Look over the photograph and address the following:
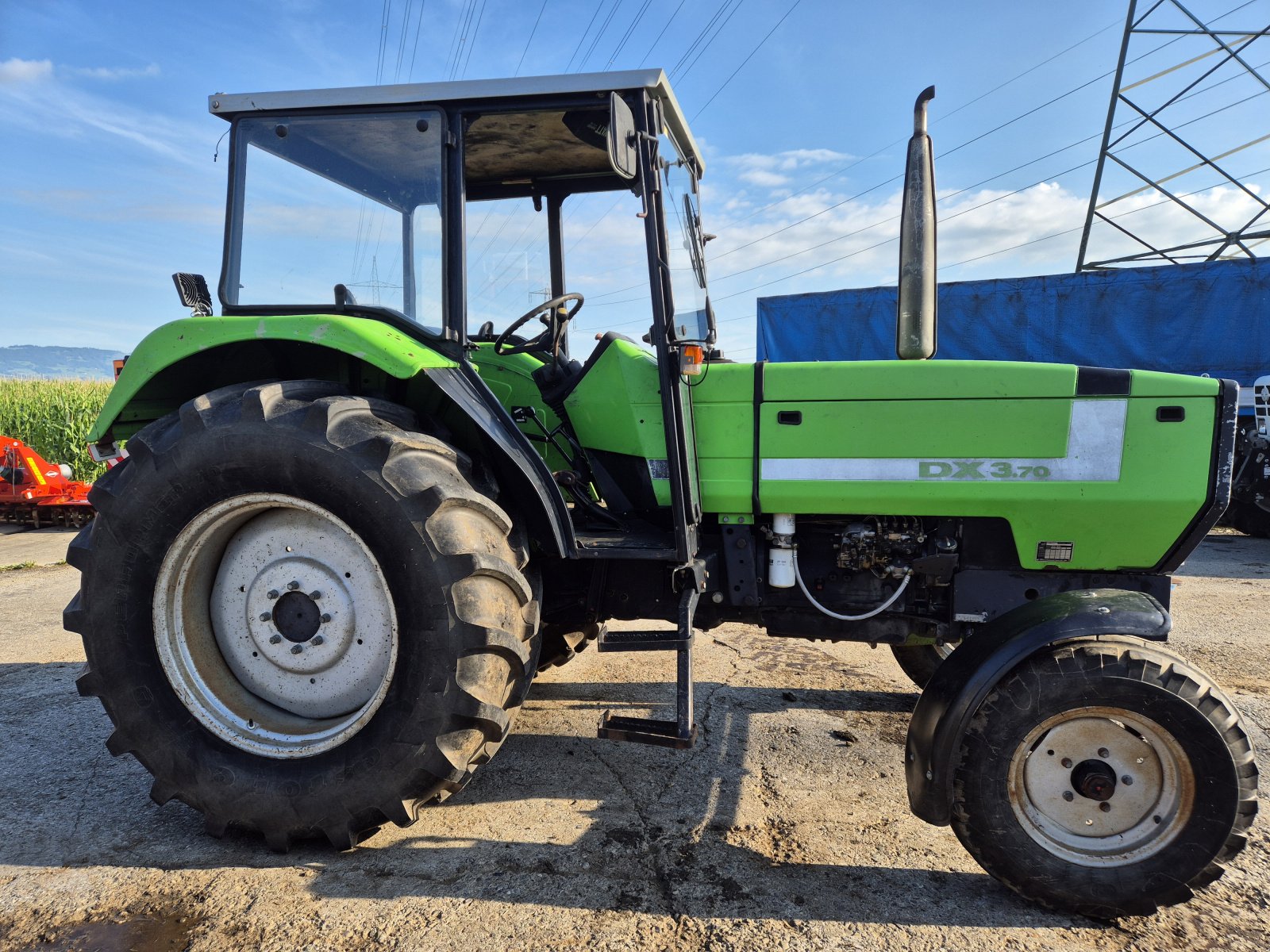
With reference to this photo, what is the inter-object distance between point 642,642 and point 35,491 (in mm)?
8313

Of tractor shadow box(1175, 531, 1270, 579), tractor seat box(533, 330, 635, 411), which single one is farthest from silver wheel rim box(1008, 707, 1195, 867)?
tractor shadow box(1175, 531, 1270, 579)

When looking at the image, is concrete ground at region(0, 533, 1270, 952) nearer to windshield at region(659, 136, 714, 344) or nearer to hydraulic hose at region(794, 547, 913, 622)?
hydraulic hose at region(794, 547, 913, 622)

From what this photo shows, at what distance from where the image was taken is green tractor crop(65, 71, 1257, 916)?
7.13ft

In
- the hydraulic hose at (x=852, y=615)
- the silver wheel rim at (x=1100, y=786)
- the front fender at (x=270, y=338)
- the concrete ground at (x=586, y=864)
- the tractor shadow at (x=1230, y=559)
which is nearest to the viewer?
the concrete ground at (x=586, y=864)

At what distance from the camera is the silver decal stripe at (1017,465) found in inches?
99.7

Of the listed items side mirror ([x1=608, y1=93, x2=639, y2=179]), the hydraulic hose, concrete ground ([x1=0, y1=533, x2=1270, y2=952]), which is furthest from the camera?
the hydraulic hose

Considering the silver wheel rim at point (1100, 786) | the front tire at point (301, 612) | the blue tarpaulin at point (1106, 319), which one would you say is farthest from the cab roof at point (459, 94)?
the blue tarpaulin at point (1106, 319)

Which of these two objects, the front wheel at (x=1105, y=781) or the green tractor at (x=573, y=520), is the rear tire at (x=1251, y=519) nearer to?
the green tractor at (x=573, y=520)

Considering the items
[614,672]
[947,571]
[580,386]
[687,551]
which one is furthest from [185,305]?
[947,571]

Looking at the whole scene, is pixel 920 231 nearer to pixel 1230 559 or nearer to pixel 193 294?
pixel 193 294

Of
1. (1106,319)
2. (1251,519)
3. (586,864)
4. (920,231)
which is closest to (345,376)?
(586,864)

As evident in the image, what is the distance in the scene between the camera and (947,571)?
9.05 ft

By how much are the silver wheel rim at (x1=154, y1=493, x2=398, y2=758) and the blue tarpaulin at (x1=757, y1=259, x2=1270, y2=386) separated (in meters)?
7.36

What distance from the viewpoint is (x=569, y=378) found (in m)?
3.01
